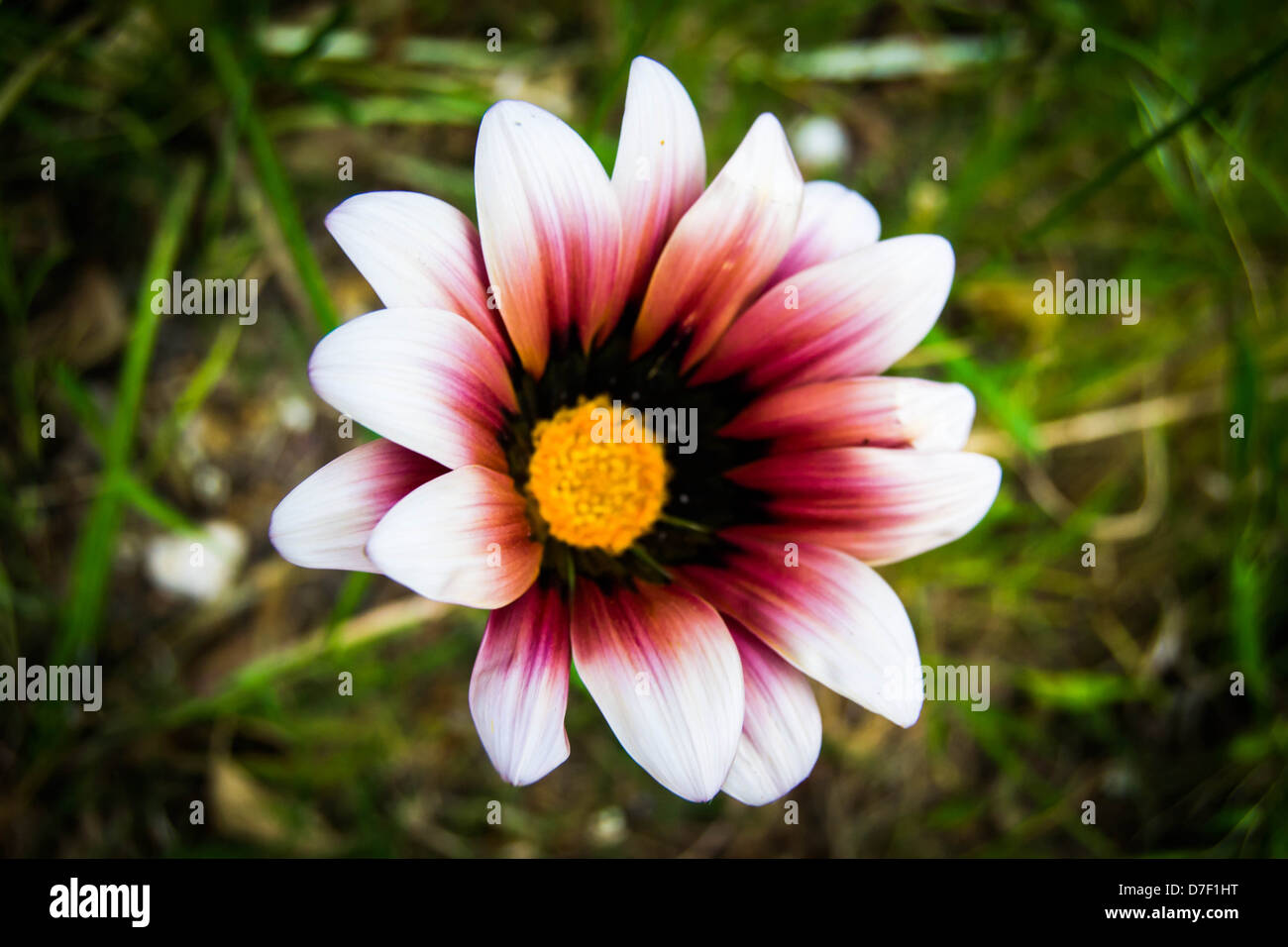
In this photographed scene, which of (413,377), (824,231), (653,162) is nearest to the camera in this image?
(413,377)

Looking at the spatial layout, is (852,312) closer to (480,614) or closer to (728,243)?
(728,243)

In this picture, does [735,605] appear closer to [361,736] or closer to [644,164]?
[644,164]

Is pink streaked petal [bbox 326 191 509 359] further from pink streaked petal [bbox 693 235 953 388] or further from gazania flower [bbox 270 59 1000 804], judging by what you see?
pink streaked petal [bbox 693 235 953 388]

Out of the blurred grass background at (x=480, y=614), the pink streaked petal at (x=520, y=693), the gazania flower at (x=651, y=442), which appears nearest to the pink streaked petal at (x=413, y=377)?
the gazania flower at (x=651, y=442)

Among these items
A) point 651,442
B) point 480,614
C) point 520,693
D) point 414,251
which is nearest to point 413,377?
point 414,251

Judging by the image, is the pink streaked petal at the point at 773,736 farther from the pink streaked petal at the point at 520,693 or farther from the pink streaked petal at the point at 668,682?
the pink streaked petal at the point at 520,693

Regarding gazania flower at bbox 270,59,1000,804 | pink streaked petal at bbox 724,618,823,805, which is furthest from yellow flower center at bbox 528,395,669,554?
pink streaked petal at bbox 724,618,823,805
